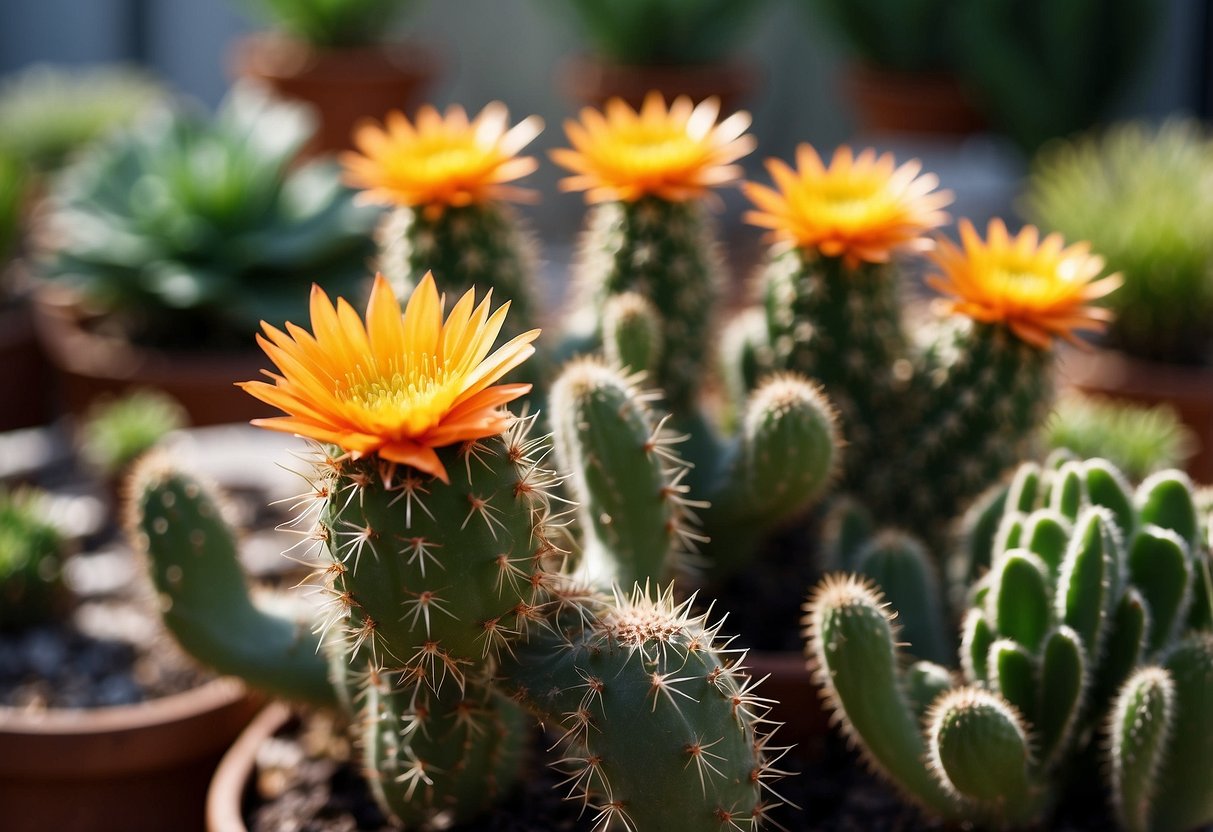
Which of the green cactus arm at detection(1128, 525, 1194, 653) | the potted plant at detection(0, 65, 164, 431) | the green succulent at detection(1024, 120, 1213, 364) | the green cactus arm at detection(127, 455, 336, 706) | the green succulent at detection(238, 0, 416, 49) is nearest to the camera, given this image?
the green cactus arm at detection(1128, 525, 1194, 653)

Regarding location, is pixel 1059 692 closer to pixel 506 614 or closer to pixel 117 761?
pixel 506 614

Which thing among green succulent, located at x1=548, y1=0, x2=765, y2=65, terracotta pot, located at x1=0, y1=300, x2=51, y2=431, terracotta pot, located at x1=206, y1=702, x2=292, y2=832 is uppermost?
green succulent, located at x1=548, y1=0, x2=765, y2=65

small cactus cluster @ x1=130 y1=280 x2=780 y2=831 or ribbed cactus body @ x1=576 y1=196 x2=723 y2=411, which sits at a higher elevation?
ribbed cactus body @ x1=576 y1=196 x2=723 y2=411

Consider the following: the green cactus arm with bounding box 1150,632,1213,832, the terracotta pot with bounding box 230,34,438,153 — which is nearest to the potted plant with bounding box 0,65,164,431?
the terracotta pot with bounding box 230,34,438,153

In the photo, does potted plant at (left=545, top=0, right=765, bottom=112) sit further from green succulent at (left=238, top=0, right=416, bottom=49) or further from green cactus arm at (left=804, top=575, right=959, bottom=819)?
green cactus arm at (left=804, top=575, right=959, bottom=819)

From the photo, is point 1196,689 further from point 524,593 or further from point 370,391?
point 370,391

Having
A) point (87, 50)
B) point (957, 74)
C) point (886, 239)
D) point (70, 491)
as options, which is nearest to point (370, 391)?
point (886, 239)

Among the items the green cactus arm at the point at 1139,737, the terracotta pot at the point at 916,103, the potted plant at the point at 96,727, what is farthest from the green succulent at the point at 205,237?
the terracotta pot at the point at 916,103

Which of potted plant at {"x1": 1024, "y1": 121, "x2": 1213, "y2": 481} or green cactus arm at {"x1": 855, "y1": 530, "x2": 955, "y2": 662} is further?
potted plant at {"x1": 1024, "y1": 121, "x2": 1213, "y2": 481}
